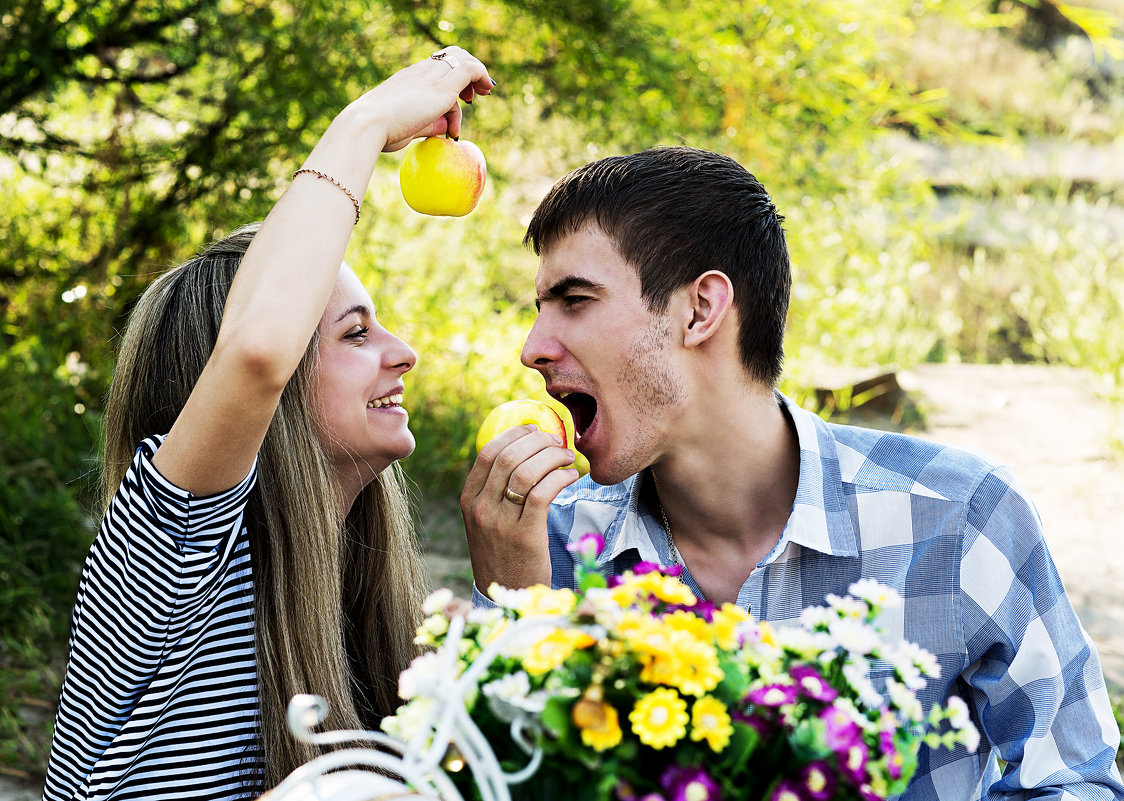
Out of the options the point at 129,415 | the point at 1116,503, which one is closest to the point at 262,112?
the point at 129,415

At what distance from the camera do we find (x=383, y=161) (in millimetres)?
4812

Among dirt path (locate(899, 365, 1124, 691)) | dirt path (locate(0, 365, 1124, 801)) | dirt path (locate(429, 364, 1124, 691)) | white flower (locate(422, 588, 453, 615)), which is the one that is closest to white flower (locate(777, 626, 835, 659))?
white flower (locate(422, 588, 453, 615))

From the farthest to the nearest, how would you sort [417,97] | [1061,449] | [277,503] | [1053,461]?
[1061,449] → [1053,461] → [277,503] → [417,97]

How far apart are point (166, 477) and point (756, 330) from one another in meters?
1.29

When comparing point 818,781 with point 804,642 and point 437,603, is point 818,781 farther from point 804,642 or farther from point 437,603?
point 437,603

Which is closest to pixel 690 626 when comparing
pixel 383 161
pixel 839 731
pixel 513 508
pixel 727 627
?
pixel 727 627

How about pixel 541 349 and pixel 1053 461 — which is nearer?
pixel 541 349

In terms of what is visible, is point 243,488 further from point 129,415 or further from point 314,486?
point 129,415

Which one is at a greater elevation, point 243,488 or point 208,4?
point 208,4

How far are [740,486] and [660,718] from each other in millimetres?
1284

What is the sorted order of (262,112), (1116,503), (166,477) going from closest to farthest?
(166,477) → (262,112) → (1116,503)

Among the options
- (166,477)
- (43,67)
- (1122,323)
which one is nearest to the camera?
(166,477)

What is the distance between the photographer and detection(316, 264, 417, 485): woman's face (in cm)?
201

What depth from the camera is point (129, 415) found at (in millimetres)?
1992
